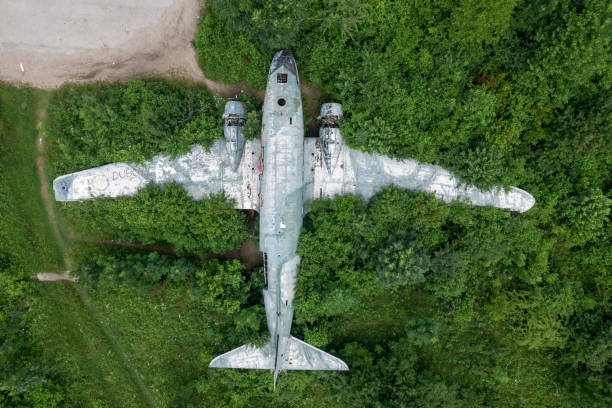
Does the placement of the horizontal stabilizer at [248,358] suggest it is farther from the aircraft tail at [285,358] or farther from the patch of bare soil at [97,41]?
the patch of bare soil at [97,41]

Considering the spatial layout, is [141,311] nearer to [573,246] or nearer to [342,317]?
[342,317]

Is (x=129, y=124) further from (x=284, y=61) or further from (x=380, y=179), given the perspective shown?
(x=380, y=179)

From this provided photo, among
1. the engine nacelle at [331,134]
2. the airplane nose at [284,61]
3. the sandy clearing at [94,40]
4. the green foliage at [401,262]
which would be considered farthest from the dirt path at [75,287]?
the engine nacelle at [331,134]

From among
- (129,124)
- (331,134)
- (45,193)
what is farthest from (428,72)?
(45,193)

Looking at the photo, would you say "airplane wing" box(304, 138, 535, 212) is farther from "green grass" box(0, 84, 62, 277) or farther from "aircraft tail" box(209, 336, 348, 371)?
"green grass" box(0, 84, 62, 277)

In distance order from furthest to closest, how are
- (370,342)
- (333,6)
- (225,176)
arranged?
(370,342) < (225,176) < (333,6)

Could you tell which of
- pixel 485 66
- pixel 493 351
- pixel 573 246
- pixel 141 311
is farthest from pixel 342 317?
pixel 485 66
